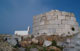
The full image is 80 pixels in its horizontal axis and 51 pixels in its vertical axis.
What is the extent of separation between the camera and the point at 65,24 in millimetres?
12859

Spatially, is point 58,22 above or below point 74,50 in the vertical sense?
above

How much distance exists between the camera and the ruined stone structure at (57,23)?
12.8 m

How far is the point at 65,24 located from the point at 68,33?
0.86 m

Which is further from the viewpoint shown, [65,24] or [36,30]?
[36,30]

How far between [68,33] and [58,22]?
135cm

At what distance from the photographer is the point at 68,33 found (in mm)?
12742

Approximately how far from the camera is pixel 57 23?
42.4 ft

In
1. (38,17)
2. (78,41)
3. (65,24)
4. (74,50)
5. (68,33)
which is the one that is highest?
(38,17)

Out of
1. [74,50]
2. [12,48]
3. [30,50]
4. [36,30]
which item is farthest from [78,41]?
[36,30]

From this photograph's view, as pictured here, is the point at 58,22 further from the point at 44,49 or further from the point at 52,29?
the point at 44,49

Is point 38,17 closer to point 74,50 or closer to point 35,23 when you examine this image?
point 35,23

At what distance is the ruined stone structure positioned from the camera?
1283 centimetres

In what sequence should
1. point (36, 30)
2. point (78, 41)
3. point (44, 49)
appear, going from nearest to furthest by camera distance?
point (44, 49)
point (78, 41)
point (36, 30)

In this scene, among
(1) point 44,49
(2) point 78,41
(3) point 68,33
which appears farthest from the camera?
(3) point 68,33
